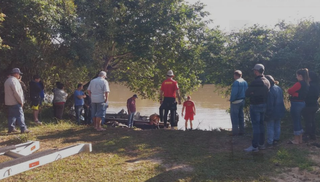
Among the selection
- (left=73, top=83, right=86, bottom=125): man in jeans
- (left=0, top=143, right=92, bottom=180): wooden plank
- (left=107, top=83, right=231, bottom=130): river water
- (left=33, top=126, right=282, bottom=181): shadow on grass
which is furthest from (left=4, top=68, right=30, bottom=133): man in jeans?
(left=107, top=83, right=231, bottom=130): river water

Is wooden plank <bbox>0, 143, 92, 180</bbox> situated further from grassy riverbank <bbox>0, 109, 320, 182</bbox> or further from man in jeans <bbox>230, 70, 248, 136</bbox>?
man in jeans <bbox>230, 70, 248, 136</bbox>

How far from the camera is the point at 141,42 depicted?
34.7ft

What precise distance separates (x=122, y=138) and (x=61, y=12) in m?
4.74

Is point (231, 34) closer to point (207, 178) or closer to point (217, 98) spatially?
point (207, 178)

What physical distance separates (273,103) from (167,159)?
99.3 inches

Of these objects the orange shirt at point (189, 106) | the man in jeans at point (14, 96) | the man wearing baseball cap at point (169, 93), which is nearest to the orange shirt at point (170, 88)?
the man wearing baseball cap at point (169, 93)

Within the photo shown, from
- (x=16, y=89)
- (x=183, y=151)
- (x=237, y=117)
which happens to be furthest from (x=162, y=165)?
(x=16, y=89)

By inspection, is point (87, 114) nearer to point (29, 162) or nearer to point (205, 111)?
point (29, 162)

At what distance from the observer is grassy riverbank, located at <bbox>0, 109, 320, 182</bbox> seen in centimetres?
440

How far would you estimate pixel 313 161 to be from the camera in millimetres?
5070

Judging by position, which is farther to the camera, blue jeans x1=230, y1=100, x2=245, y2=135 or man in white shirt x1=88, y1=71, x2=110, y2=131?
man in white shirt x1=88, y1=71, x2=110, y2=131

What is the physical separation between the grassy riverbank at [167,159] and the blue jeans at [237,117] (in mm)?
208

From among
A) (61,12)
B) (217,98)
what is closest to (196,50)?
(61,12)

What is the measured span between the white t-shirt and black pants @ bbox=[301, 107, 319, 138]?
4.57 meters
